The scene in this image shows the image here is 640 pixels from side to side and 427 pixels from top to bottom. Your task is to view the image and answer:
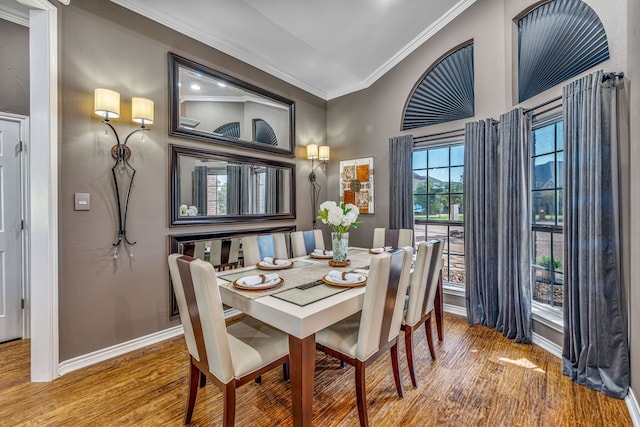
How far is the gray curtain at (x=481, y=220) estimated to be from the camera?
2.91 metres

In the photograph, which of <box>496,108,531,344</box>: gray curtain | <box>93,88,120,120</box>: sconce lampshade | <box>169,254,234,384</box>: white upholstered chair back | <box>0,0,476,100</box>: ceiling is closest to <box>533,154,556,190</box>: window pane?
<box>496,108,531,344</box>: gray curtain

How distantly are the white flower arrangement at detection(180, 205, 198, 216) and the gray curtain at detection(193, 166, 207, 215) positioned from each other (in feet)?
0.13

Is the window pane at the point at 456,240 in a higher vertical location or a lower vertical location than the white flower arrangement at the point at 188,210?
lower

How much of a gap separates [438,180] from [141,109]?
10.7 ft

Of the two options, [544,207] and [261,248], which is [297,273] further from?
[544,207]

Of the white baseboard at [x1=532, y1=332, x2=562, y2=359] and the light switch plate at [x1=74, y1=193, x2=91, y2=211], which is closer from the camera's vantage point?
the light switch plate at [x1=74, y1=193, x2=91, y2=211]

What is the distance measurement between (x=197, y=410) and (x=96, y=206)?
5.72ft

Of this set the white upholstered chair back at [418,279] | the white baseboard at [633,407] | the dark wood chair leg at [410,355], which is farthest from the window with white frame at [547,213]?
the dark wood chair leg at [410,355]

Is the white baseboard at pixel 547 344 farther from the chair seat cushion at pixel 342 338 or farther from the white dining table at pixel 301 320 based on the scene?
the white dining table at pixel 301 320

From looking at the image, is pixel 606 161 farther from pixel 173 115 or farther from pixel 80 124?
pixel 80 124

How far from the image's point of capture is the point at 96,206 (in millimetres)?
2314

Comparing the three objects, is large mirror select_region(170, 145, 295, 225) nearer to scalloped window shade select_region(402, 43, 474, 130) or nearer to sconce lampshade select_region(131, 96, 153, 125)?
sconce lampshade select_region(131, 96, 153, 125)

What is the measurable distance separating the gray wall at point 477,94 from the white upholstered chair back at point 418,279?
3.93 feet

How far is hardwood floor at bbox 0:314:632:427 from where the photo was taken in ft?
5.61
